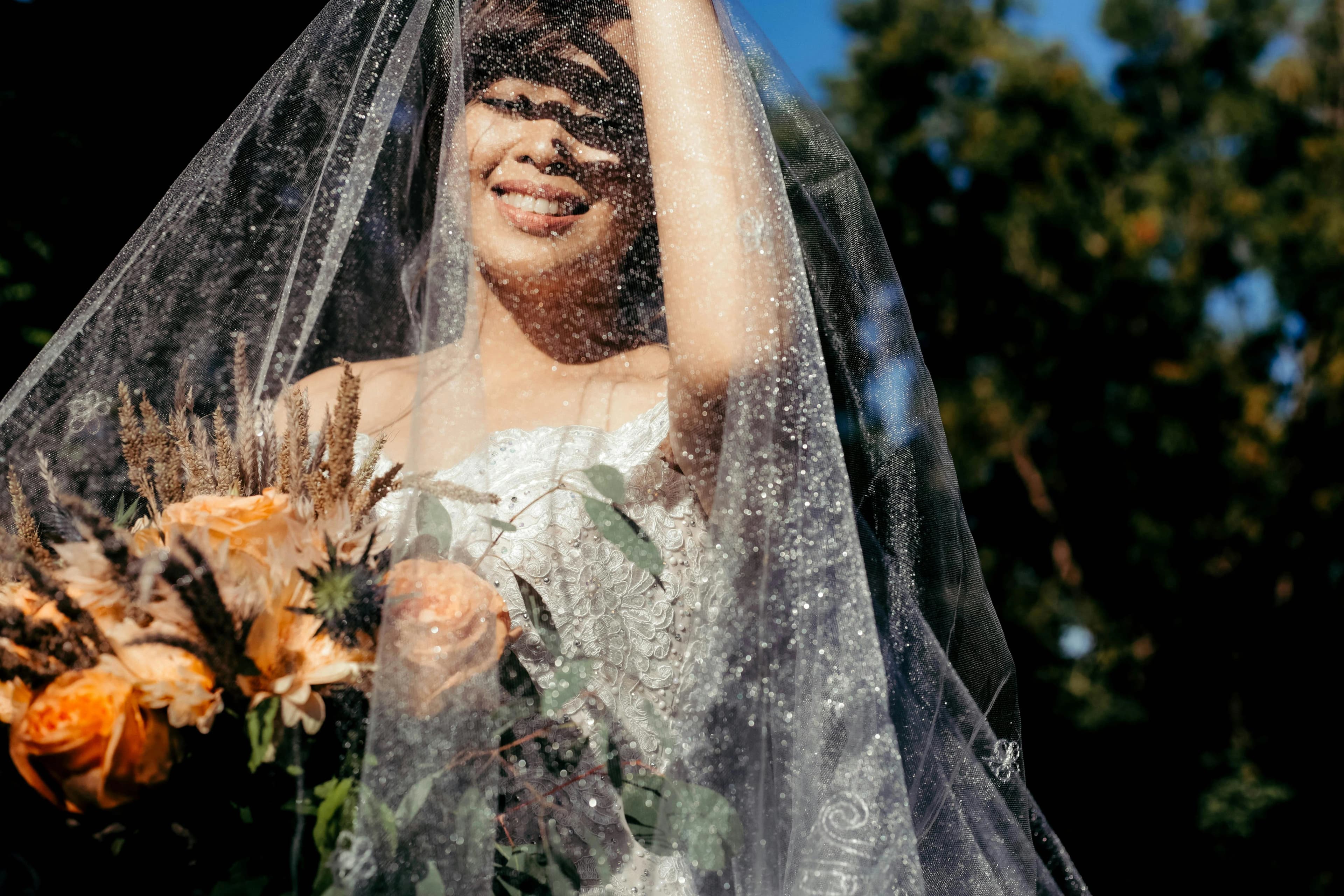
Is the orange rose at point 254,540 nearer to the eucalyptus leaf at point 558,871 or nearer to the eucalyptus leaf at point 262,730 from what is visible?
the eucalyptus leaf at point 262,730

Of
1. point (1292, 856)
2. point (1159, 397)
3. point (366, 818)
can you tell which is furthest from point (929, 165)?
point (366, 818)

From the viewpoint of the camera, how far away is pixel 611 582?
4.18ft

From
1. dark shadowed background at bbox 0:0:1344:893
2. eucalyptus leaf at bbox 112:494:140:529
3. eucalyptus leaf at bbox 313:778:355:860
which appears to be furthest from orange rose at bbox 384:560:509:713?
dark shadowed background at bbox 0:0:1344:893

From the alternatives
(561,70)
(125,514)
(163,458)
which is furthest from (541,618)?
(561,70)

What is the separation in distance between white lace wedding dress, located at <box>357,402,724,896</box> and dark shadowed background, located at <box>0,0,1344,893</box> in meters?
7.24

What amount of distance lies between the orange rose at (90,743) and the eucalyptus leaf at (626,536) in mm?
490

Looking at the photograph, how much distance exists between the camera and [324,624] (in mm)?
951

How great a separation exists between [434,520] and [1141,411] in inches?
436

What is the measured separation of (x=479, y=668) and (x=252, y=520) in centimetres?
26

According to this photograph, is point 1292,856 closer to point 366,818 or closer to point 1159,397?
point 1159,397

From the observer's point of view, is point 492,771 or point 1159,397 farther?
point 1159,397

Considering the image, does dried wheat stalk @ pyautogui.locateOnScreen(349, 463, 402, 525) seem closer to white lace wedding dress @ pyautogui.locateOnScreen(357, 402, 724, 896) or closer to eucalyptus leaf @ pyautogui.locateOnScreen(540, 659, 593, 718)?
white lace wedding dress @ pyautogui.locateOnScreen(357, 402, 724, 896)

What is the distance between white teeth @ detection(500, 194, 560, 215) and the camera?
1360mm

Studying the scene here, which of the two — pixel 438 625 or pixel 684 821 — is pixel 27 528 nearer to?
pixel 438 625
